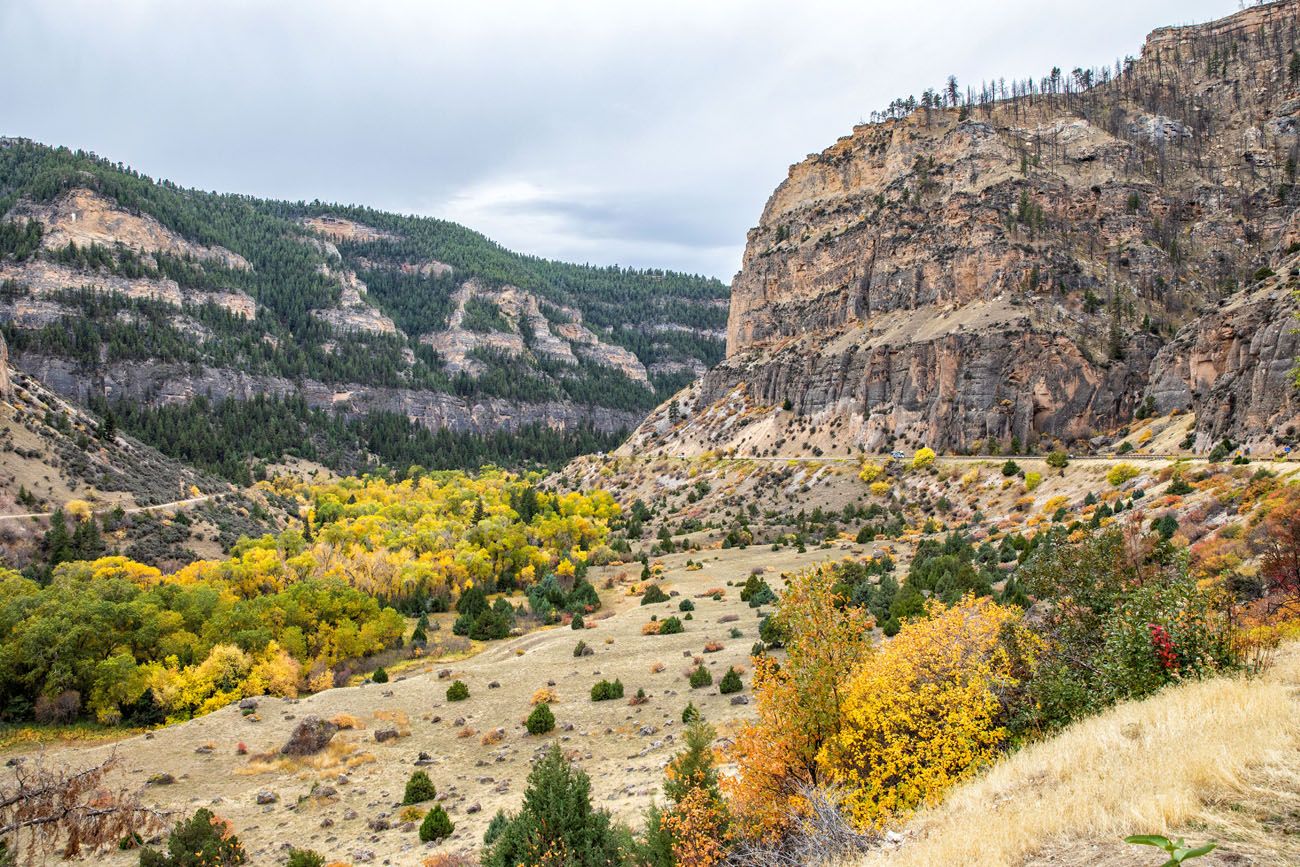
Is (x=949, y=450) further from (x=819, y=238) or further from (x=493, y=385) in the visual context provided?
(x=493, y=385)

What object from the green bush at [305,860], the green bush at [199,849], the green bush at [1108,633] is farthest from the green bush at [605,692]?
the green bush at [1108,633]

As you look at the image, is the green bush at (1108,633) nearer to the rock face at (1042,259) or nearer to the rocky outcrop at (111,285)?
the rock face at (1042,259)

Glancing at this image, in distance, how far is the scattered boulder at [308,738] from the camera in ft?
85.9

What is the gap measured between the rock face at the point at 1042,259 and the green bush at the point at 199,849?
54.4m

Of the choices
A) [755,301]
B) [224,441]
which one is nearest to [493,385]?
[224,441]

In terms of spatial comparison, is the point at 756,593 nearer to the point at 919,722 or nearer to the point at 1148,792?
the point at 919,722

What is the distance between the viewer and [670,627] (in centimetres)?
3847

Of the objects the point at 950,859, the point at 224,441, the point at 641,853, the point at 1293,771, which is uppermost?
the point at 224,441

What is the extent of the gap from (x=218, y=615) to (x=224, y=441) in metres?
99.0

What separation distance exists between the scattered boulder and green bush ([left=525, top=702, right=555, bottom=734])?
293 inches

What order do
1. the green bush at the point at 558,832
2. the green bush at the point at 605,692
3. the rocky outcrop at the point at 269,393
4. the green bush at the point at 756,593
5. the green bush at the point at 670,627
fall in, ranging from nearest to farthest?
the green bush at the point at 558,832, the green bush at the point at 605,692, the green bush at the point at 670,627, the green bush at the point at 756,593, the rocky outcrop at the point at 269,393

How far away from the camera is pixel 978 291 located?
266 ft

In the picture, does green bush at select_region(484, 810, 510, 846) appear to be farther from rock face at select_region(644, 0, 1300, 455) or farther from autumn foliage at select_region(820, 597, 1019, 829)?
rock face at select_region(644, 0, 1300, 455)

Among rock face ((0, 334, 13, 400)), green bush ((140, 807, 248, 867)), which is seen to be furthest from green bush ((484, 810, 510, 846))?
rock face ((0, 334, 13, 400))
